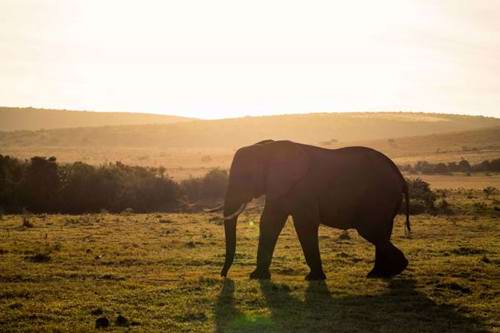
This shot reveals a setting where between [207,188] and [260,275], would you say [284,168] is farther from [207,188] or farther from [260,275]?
[207,188]

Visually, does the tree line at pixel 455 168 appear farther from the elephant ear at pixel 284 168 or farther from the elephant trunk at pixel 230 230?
the elephant trunk at pixel 230 230

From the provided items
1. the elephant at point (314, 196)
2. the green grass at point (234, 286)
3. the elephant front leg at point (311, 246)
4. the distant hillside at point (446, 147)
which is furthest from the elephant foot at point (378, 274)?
the distant hillside at point (446, 147)

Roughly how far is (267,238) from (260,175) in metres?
1.49

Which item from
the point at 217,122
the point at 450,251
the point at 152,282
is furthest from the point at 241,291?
the point at 217,122

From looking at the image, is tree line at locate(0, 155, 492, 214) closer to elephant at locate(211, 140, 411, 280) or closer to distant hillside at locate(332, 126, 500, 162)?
elephant at locate(211, 140, 411, 280)

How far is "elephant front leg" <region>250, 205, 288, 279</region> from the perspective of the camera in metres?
16.0

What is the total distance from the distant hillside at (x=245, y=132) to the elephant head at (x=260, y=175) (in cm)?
11220

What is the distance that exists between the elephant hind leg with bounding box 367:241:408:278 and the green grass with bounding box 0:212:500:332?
229mm

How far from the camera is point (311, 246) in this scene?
624 inches

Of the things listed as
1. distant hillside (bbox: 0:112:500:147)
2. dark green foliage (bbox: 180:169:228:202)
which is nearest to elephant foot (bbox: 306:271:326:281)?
dark green foliage (bbox: 180:169:228:202)

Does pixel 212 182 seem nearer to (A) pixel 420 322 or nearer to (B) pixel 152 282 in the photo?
(B) pixel 152 282

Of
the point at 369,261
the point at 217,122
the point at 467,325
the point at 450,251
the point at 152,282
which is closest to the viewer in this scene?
the point at 467,325

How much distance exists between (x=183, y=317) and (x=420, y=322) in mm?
3992

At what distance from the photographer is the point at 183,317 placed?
12.0m
